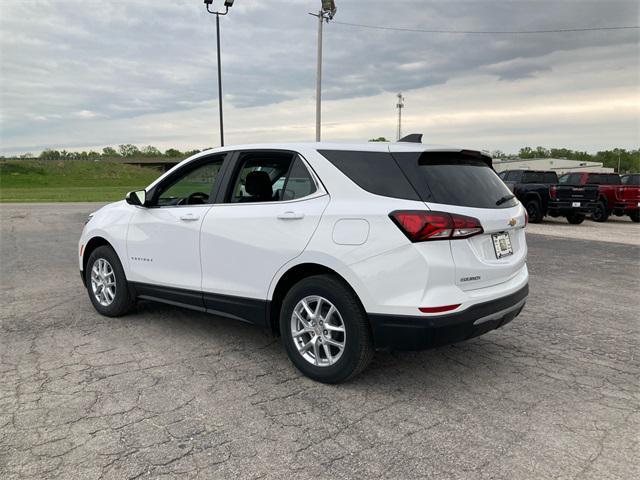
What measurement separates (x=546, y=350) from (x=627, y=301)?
8.44 feet

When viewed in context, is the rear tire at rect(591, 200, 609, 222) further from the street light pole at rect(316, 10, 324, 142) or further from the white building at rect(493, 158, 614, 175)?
the white building at rect(493, 158, 614, 175)

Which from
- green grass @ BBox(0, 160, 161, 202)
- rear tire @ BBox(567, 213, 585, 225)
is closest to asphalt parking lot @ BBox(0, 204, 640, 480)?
rear tire @ BBox(567, 213, 585, 225)

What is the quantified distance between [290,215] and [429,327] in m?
1.28

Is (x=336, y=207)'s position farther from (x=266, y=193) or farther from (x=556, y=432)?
(x=556, y=432)

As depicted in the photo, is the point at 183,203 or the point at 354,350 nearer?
the point at 354,350

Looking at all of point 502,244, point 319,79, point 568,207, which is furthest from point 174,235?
point 319,79

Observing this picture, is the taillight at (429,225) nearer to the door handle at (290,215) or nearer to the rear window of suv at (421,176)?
the rear window of suv at (421,176)

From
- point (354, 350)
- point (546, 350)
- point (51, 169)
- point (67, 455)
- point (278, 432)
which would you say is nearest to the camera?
point (67, 455)

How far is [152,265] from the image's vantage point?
4996mm

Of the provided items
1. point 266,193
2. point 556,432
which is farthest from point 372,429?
point 266,193

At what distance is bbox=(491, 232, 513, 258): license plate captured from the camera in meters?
3.70

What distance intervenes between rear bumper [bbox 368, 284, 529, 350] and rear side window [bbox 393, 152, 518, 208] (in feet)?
2.37

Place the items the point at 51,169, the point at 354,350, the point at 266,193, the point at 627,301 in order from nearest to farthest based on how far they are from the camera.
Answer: the point at 354,350 < the point at 266,193 < the point at 627,301 < the point at 51,169

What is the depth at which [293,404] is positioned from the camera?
11.4 ft
